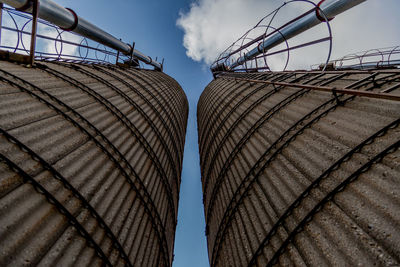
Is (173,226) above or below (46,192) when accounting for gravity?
below

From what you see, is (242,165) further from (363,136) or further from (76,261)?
(76,261)

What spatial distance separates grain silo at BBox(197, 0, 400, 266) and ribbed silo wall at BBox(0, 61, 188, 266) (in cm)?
275

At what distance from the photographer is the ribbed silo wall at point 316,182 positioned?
2.90m

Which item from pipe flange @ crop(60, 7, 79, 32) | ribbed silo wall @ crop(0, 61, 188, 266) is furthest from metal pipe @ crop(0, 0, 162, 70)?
ribbed silo wall @ crop(0, 61, 188, 266)

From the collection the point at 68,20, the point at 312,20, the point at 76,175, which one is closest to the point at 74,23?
the point at 68,20

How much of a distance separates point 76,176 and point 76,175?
3cm

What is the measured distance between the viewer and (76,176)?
4516mm

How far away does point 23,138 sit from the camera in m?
4.12

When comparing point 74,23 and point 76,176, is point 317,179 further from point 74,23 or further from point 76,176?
point 74,23

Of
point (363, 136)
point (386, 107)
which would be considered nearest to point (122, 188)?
point (363, 136)

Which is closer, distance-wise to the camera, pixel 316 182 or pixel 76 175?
pixel 316 182

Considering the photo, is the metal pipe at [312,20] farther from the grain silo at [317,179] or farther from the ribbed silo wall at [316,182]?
the ribbed silo wall at [316,182]

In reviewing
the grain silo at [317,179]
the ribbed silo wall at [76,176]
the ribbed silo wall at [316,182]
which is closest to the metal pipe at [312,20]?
the grain silo at [317,179]

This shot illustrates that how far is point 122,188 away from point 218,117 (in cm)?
724
